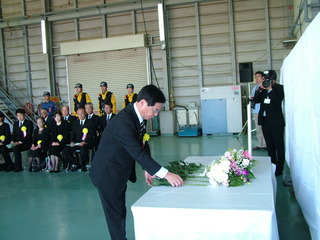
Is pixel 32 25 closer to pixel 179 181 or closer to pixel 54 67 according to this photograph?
pixel 54 67

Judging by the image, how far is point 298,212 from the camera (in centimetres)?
321

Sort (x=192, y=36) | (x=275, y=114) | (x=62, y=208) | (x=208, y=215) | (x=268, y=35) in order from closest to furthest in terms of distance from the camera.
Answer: (x=208, y=215) → (x=62, y=208) → (x=275, y=114) → (x=268, y=35) → (x=192, y=36)

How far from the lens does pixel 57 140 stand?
6230mm

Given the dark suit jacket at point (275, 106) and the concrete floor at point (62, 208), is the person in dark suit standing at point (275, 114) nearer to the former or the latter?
the dark suit jacket at point (275, 106)

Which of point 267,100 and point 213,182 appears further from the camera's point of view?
point 267,100

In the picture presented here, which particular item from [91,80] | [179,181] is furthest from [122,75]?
[179,181]

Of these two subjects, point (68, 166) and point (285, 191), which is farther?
point (68, 166)

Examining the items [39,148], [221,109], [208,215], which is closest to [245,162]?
[208,215]

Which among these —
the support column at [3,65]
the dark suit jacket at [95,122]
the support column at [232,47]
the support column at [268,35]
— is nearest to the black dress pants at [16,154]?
the dark suit jacket at [95,122]

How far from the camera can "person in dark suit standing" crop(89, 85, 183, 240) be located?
1966 millimetres

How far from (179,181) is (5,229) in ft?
7.54

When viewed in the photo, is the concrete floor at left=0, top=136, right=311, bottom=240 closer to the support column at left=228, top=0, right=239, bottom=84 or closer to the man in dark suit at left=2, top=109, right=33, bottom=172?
the man in dark suit at left=2, top=109, right=33, bottom=172

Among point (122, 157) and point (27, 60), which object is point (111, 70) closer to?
point (27, 60)

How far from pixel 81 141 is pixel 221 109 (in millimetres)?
5209
